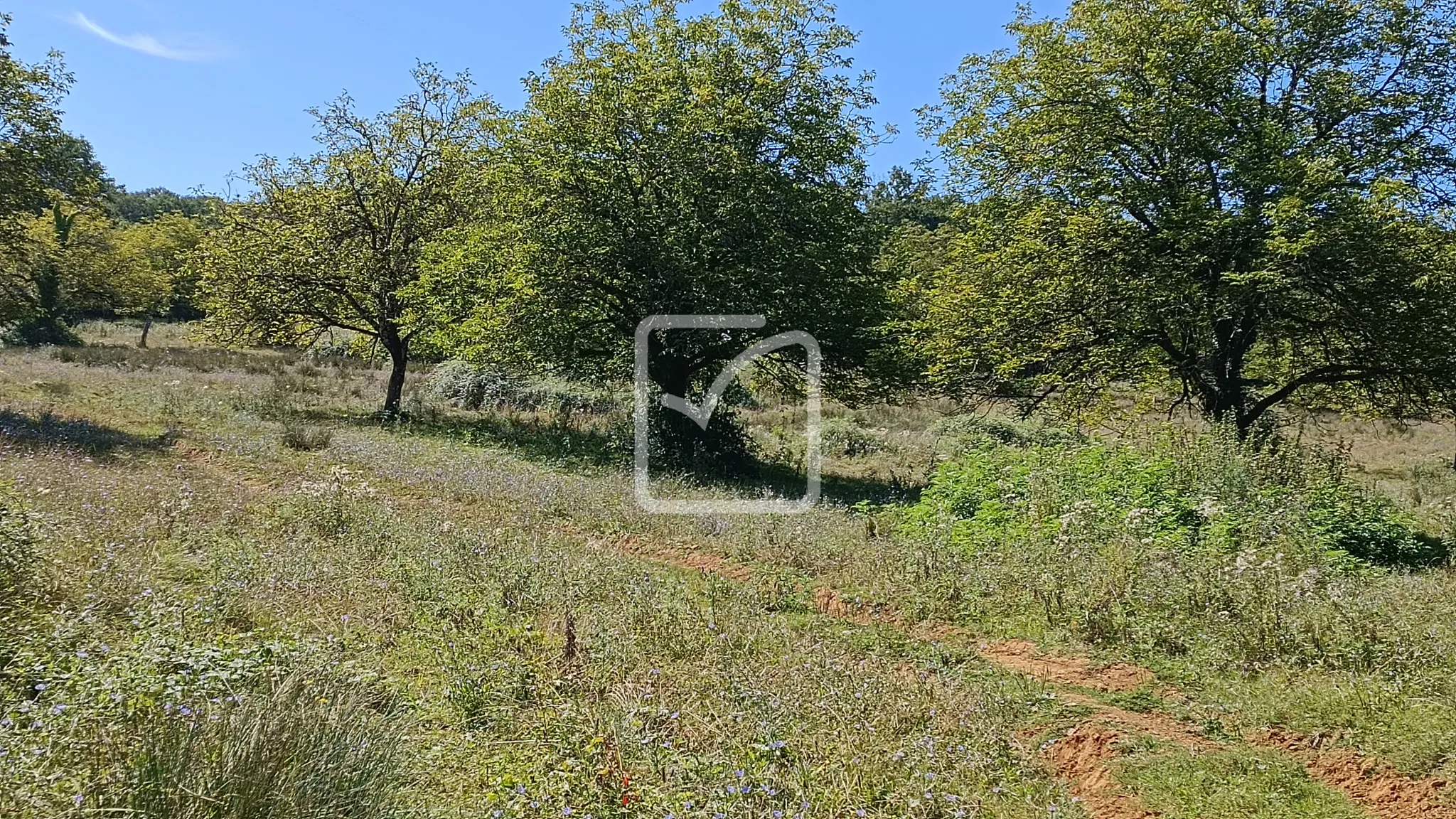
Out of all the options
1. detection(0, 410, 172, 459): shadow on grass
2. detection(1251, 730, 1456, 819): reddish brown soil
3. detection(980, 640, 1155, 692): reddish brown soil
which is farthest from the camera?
detection(0, 410, 172, 459): shadow on grass

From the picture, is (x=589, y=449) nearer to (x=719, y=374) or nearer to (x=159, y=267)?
(x=719, y=374)

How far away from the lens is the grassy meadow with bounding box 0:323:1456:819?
12.3 ft

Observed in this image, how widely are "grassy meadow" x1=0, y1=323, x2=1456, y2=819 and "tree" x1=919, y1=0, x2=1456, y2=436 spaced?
11.5 feet

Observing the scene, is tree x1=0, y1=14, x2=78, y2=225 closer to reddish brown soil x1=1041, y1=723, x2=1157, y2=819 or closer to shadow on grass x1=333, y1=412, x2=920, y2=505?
shadow on grass x1=333, y1=412, x2=920, y2=505

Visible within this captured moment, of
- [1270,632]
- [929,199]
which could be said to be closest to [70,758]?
[1270,632]

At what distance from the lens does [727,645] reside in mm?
5906

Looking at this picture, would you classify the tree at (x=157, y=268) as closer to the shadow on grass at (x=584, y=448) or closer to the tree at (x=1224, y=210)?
the shadow on grass at (x=584, y=448)

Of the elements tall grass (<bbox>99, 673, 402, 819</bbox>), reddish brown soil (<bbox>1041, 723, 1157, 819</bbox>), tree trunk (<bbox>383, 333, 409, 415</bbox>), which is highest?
tree trunk (<bbox>383, 333, 409, 415</bbox>)

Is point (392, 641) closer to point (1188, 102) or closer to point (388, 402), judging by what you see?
point (1188, 102)

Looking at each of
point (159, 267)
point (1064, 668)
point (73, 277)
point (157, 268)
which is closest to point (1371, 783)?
point (1064, 668)

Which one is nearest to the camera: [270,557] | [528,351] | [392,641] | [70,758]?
[70,758]

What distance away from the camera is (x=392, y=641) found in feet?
18.4

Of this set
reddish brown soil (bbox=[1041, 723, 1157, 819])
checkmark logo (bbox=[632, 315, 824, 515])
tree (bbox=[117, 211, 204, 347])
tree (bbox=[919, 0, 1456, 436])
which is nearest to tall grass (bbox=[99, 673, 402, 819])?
reddish brown soil (bbox=[1041, 723, 1157, 819])

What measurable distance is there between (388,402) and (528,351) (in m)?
7.94
